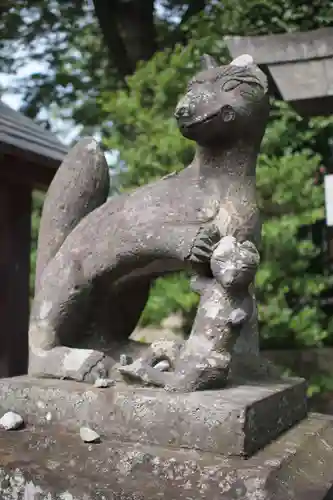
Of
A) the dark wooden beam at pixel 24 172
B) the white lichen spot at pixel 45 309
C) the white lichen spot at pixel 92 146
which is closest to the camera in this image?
the white lichen spot at pixel 45 309

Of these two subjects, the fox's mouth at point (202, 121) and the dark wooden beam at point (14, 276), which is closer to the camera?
the fox's mouth at point (202, 121)

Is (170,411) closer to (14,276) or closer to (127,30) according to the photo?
(14,276)

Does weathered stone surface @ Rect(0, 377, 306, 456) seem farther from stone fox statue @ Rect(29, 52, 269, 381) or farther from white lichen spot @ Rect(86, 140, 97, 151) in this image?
white lichen spot @ Rect(86, 140, 97, 151)

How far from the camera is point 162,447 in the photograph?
109cm

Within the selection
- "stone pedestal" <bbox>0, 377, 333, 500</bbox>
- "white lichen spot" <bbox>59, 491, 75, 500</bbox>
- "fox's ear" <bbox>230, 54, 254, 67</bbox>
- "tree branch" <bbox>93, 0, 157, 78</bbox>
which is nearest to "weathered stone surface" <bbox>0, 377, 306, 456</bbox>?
"stone pedestal" <bbox>0, 377, 333, 500</bbox>

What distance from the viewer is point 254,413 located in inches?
42.1

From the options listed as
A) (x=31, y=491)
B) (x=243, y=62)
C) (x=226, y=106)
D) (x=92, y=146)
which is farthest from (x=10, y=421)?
(x=243, y=62)

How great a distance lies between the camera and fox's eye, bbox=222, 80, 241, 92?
1238mm

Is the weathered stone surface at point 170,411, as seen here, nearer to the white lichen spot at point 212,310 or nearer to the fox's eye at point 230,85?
the white lichen spot at point 212,310

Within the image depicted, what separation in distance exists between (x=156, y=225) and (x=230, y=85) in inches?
12.8

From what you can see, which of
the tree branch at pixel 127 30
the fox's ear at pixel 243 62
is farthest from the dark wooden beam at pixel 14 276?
the tree branch at pixel 127 30

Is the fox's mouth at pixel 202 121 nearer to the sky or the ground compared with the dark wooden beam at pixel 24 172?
nearer to the sky

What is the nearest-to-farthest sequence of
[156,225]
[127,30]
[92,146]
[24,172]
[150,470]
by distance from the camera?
[150,470], [156,225], [92,146], [24,172], [127,30]

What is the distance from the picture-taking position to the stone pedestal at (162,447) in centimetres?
101
